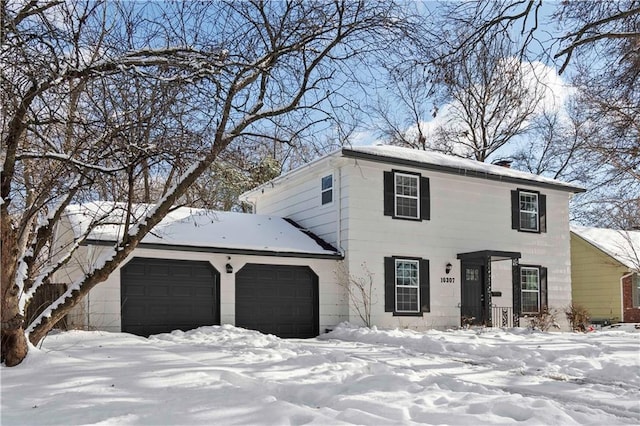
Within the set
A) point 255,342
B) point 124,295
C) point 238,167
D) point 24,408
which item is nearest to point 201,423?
point 24,408

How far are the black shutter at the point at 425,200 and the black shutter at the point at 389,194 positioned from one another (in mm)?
998

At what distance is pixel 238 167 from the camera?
7434mm

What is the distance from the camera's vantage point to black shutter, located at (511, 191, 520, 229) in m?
18.3

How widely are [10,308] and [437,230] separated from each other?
497 inches

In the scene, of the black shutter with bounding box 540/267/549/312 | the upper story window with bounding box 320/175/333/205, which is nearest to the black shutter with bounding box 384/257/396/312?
the upper story window with bounding box 320/175/333/205

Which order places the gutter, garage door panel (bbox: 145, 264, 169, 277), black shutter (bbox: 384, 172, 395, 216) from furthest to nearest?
1. black shutter (bbox: 384, 172, 395, 216)
2. the gutter
3. garage door panel (bbox: 145, 264, 169, 277)

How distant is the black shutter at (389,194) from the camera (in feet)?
52.8

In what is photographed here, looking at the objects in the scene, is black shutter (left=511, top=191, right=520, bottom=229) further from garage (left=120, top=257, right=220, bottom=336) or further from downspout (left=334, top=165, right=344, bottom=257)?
garage (left=120, top=257, right=220, bottom=336)

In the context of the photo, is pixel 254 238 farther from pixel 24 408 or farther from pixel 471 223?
pixel 24 408

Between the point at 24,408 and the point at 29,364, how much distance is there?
1598mm

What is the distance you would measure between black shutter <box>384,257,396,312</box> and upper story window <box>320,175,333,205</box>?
2.29m

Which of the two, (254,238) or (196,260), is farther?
(254,238)

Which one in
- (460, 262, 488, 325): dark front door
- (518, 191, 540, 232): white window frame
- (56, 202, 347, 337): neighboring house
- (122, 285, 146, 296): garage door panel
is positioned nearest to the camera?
(56, 202, 347, 337): neighboring house

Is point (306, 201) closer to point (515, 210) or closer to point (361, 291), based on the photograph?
point (361, 291)
